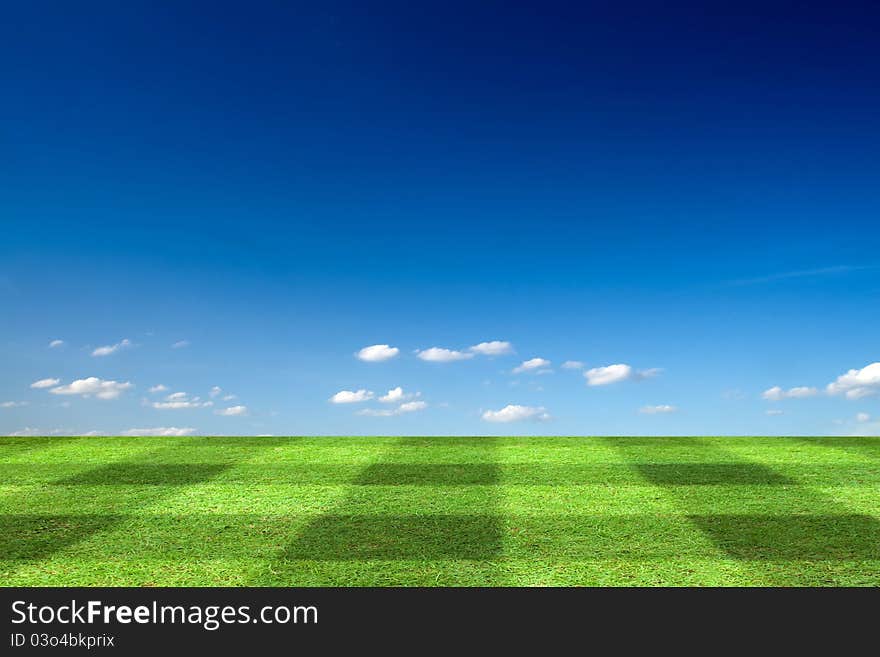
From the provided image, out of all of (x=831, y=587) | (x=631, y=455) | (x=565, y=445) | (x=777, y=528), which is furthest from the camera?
(x=565, y=445)

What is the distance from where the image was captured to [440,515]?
913 centimetres

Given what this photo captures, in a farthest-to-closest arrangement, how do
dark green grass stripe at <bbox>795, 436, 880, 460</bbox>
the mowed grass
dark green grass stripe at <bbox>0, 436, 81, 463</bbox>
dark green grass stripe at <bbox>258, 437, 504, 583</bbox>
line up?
1. dark green grass stripe at <bbox>0, 436, 81, 463</bbox>
2. dark green grass stripe at <bbox>795, 436, 880, 460</bbox>
3. dark green grass stripe at <bbox>258, 437, 504, 583</bbox>
4. the mowed grass

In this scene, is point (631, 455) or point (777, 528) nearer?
point (777, 528)

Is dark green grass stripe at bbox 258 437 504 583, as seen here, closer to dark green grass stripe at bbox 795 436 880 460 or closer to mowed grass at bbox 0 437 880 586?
mowed grass at bbox 0 437 880 586

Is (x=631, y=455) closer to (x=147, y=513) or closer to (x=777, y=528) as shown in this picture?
(x=777, y=528)

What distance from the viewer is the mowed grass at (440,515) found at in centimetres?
733

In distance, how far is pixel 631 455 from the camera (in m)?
13.4

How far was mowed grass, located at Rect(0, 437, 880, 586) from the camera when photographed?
7.33 meters

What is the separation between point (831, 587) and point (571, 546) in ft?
8.34

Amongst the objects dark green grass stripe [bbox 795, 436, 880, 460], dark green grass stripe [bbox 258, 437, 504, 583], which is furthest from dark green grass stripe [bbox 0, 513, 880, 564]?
dark green grass stripe [bbox 795, 436, 880, 460]

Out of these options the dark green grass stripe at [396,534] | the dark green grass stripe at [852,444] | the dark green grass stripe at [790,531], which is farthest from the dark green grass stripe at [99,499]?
the dark green grass stripe at [852,444]

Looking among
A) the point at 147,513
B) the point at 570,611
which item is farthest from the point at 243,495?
the point at 570,611

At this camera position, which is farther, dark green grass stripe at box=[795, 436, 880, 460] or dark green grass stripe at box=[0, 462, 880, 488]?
dark green grass stripe at box=[795, 436, 880, 460]

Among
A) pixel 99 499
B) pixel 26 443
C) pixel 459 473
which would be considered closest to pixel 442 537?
pixel 459 473
